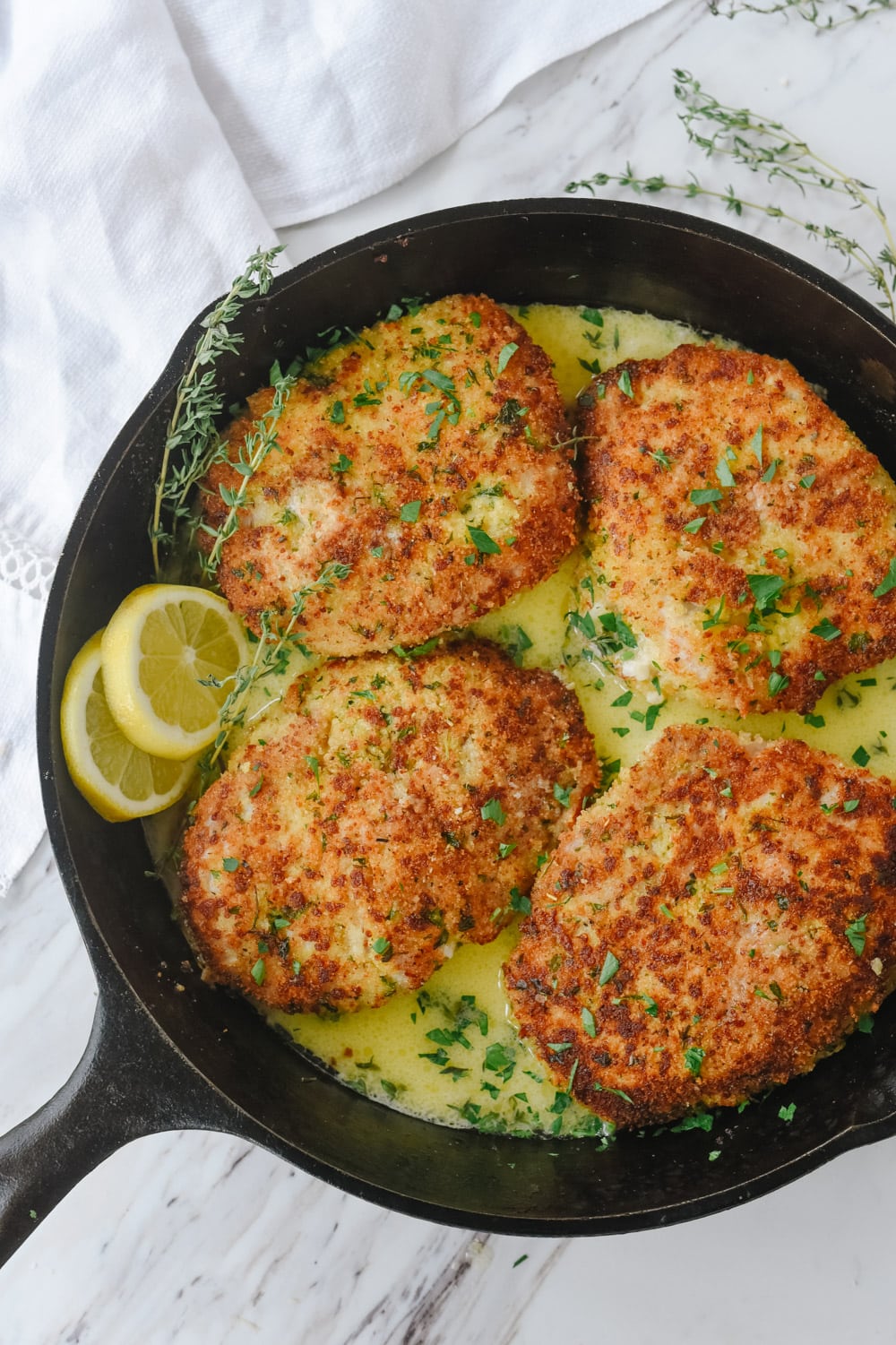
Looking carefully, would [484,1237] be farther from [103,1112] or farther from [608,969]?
[103,1112]

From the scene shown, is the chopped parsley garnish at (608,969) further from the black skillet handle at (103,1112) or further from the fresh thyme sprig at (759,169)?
the fresh thyme sprig at (759,169)

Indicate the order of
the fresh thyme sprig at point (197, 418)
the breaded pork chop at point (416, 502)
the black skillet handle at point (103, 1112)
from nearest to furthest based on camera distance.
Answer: the black skillet handle at point (103, 1112) < the fresh thyme sprig at point (197, 418) < the breaded pork chop at point (416, 502)

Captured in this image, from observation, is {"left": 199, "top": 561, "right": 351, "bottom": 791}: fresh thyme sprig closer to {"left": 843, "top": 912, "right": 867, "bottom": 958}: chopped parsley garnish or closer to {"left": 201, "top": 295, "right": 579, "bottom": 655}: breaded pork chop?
{"left": 201, "top": 295, "right": 579, "bottom": 655}: breaded pork chop

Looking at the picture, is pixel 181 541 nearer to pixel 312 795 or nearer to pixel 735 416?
pixel 312 795

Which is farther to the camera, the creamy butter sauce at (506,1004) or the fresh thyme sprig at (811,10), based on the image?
the fresh thyme sprig at (811,10)

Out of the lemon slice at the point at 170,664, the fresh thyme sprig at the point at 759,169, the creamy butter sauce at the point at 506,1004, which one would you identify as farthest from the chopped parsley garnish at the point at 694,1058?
the fresh thyme sprig at the point at 759,169

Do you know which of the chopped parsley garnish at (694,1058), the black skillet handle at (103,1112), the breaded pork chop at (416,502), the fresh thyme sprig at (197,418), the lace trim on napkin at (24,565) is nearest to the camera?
the black skillet handle at (103,1112)

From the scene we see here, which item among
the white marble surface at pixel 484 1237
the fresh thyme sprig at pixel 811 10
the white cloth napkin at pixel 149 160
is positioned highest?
the white cloth napkin at pixel 149 160

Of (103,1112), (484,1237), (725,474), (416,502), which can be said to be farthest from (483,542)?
(484,1237)

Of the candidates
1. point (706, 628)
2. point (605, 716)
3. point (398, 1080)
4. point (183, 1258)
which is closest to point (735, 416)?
point (706, 628)
